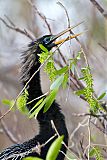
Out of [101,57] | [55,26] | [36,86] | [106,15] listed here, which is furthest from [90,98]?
[55,26]

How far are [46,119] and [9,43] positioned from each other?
2.87m

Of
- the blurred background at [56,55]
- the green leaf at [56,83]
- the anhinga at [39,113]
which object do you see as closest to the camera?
the green leaf at [56,83]

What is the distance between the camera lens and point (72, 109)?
5.38 metres

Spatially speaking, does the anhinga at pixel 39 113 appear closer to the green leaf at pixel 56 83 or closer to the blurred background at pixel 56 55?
the blurred background at pixel 56 55

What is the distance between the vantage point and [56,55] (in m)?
4.16

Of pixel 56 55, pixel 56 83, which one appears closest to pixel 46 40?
pixel 56 55

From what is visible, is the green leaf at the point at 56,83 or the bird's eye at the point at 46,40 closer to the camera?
the green leaf at the point at 56,83

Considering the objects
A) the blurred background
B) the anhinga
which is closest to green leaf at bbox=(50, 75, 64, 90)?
the anhinga

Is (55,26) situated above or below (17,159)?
above

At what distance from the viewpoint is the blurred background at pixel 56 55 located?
14.2ft

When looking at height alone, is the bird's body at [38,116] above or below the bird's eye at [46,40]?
below

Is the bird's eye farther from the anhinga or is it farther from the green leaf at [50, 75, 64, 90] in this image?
the green leaf at [50, 75, 64, 90]

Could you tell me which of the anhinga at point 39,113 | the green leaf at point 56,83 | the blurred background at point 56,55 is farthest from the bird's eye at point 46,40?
the green leaf at point 56,83

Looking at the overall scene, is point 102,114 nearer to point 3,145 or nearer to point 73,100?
point 73,100
